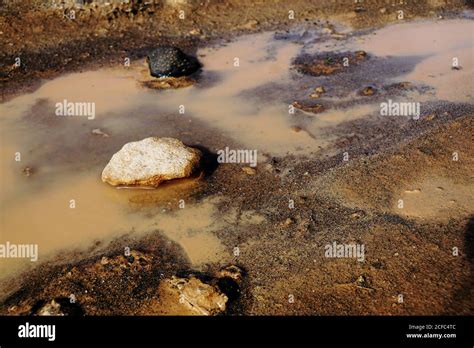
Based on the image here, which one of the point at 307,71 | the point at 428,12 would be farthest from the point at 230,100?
the point at 428,12

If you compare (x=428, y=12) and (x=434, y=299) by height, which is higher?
(x=428, y=12)

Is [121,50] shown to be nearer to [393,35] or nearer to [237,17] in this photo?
[237,17]

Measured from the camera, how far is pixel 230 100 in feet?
36.7

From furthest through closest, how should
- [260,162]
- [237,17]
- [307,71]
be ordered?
[237,17]
[307,71]
[260,162]

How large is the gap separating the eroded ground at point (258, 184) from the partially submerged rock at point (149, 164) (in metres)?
0.24

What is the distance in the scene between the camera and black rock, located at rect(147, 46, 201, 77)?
481 inches

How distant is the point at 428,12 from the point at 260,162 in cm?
1028

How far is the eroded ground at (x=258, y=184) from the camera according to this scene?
20.1 feet
